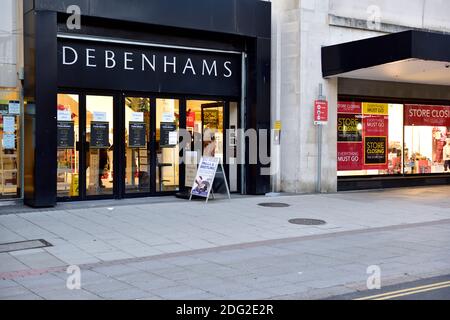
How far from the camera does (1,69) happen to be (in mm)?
12406

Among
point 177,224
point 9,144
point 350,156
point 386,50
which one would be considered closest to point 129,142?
point 9,144

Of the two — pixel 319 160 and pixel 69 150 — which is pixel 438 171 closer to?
pixel 319 160

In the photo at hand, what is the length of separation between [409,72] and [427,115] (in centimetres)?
368

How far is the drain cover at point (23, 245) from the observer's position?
8484 millimetres

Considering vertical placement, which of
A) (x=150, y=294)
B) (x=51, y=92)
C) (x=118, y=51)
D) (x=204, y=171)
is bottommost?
(x=150, y=294)

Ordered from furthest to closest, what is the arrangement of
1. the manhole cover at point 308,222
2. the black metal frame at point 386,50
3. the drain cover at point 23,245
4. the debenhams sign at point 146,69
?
the black metal frame at point 386,50
the debenhams sign at point 146,69
the manhole cover at point 308,222
the drain cover at point 23,245

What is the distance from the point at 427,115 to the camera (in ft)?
62.1

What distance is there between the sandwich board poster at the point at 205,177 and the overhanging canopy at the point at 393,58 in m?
4.51

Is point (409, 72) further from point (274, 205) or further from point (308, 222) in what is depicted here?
point (308, 222)

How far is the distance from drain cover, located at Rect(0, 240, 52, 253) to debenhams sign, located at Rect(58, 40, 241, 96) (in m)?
4.91

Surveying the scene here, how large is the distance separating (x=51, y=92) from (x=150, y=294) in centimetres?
713

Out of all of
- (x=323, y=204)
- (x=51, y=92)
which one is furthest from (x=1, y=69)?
(x=323, y=204)
